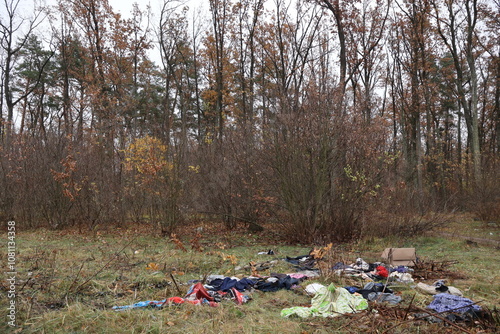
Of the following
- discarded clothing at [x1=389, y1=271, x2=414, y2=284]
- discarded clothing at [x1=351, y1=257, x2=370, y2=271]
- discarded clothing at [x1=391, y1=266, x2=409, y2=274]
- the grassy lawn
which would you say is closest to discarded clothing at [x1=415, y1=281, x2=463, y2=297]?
the grassy lawn

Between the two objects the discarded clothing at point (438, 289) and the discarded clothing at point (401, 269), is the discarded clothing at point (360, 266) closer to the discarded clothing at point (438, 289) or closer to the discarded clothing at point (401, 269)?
the discarded clothing at point (401, 269)

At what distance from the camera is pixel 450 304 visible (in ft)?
14.2

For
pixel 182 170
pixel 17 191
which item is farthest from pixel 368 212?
pixel 17 191

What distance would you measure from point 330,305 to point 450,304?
141 centimetres

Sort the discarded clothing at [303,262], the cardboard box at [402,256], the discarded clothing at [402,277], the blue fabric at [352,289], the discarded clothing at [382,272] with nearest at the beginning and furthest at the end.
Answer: the blue fabric at [352,289] < the discarded clothing at [402,277] < the discarded clothing at [382,272] < the cardboard box at [402,256] < the discarded clothing at [303,262]

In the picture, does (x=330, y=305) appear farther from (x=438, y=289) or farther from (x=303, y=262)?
(x=303, y=262)

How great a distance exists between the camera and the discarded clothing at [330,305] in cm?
433

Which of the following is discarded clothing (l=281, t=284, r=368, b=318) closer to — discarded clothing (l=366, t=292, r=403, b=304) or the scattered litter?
discarded clothing (l=366, t=292, r=403, b=304)

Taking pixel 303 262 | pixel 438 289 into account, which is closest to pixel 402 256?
pixel 438 289

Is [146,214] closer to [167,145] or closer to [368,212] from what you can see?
[167,145]

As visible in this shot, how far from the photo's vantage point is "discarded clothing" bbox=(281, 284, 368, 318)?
4332mm

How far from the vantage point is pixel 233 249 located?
32.5 ft

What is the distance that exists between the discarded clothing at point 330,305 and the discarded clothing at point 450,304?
31.7 inches

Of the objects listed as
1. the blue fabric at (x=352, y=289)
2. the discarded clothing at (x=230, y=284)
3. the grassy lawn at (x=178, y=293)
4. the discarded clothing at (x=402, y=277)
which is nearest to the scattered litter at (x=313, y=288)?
the grassy lawn at (x=178, y=293)
